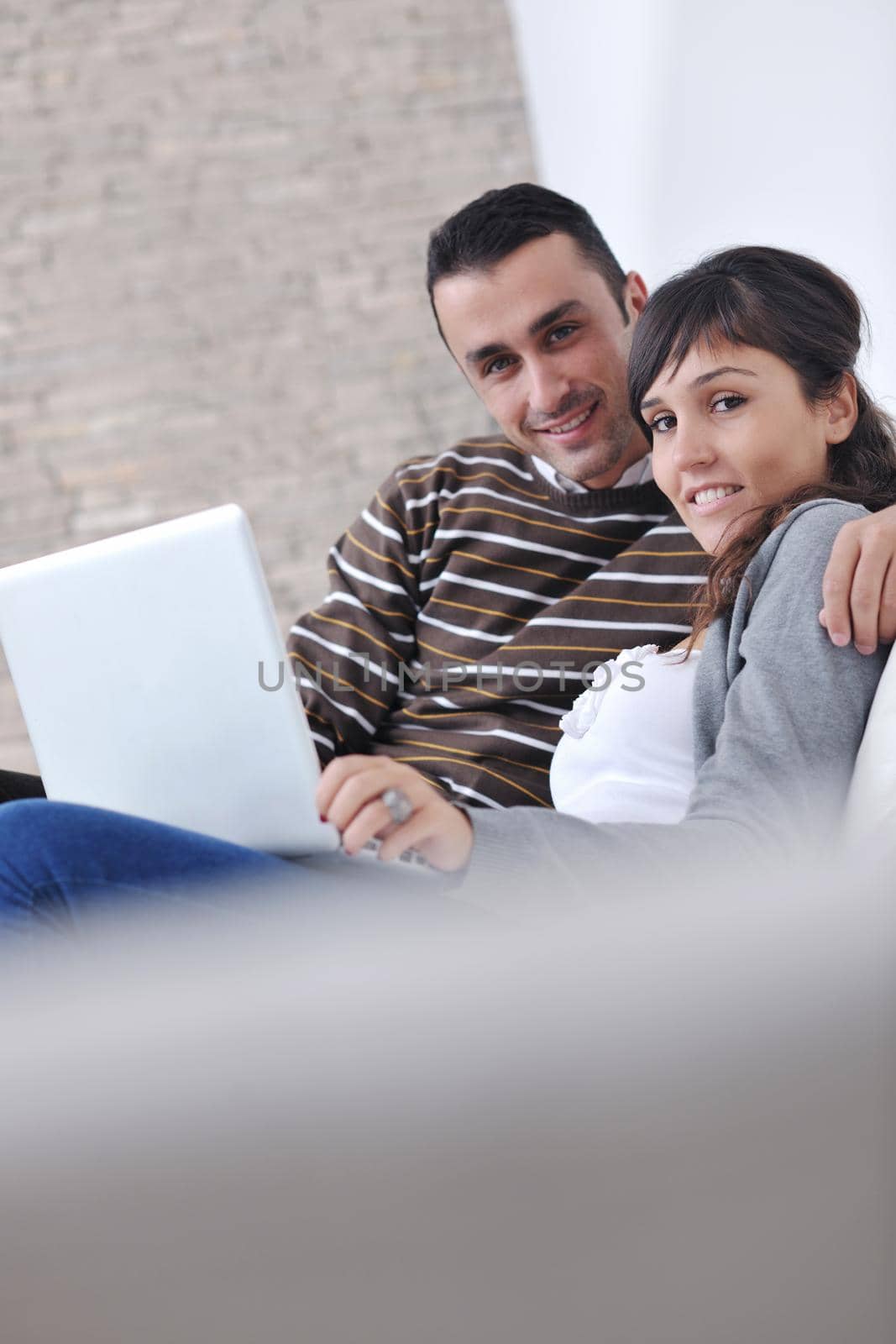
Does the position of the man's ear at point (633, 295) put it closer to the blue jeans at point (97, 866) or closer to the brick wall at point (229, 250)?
the blue jeans at point (97, 866)

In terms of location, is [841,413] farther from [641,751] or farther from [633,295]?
[633,295]

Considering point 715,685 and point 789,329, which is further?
point 789,329

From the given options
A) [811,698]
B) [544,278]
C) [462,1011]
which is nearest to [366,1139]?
[462,1011]

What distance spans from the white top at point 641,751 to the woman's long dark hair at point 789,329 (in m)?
0.06

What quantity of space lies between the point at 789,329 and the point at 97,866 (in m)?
0.77

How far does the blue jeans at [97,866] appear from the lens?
2.69ft

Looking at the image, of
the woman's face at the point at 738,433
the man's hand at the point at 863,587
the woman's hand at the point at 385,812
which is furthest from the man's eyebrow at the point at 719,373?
the woman's hand at the point at 385,812

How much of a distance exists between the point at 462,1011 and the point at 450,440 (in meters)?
2.79

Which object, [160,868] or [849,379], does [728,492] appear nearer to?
[849,379]

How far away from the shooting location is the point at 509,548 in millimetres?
1608

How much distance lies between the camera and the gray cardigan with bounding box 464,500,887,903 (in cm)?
83

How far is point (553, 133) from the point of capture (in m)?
3.05

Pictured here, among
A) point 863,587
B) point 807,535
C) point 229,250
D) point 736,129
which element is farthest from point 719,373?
point 229,250

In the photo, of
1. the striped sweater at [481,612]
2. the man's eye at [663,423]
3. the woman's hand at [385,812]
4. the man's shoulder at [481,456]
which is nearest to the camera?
the woman's hand at [385,812]
